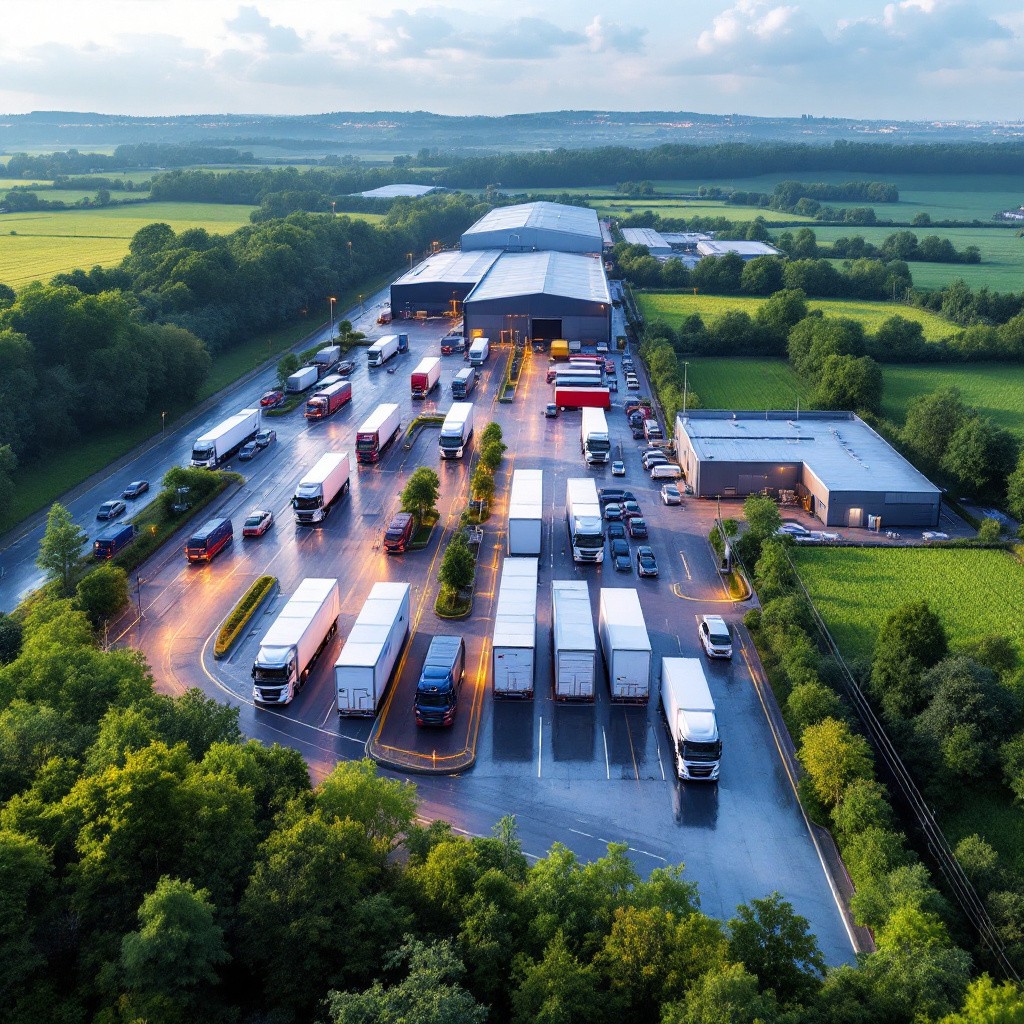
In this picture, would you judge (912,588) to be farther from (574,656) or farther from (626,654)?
(574,656)

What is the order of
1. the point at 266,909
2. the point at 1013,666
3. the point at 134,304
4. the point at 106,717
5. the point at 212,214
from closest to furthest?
the point at 266,909
the point at 106,717
the point at 1013,666
the point at 134,304
the point at 212,214

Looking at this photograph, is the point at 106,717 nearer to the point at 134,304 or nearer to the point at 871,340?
the point at 134,304

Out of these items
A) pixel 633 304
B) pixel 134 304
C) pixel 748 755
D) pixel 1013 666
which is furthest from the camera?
pixel 633 304

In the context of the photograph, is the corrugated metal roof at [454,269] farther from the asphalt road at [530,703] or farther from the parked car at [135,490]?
the parked car at [135,490]

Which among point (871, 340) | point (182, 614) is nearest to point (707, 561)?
point (182, 614)

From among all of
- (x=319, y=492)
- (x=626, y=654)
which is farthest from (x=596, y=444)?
(x=626, y=654)

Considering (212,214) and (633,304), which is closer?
(633,304)
